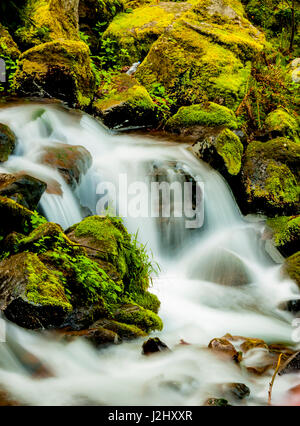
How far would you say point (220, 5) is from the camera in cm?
1305

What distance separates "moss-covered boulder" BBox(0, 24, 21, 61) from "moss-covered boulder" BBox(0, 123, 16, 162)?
3.80 metres

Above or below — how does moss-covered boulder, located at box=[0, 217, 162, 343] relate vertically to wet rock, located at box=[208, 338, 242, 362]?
above

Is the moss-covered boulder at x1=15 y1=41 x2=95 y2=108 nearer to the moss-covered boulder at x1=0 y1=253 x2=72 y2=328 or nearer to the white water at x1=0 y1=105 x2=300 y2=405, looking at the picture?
the white water at x1=0 y1=105 x2=300 y2=405

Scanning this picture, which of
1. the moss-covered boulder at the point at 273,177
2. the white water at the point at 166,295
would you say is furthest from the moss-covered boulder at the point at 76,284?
the moss-covered boulder at the point at 273,177

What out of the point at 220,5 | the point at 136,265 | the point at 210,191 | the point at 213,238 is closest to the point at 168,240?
the point at 213,238

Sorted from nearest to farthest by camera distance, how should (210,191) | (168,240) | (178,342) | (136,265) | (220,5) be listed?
1. (178,342)
2. (136,265)
3. (168,240)
4. (210,191)
5. (220,5)

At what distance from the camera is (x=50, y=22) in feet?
33.2

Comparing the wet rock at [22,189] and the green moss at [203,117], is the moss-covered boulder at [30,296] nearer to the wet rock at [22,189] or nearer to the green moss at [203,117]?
the wet rock at [22,189]

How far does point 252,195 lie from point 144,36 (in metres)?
6.92

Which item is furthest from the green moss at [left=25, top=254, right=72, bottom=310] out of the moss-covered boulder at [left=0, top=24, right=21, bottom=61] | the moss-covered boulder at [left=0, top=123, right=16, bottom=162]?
the moss-covered boulder at [left=0, top=24, right=21, bottom=61]

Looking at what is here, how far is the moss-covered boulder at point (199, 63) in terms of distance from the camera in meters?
10.4

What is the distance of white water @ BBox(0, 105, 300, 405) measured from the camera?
123 inches

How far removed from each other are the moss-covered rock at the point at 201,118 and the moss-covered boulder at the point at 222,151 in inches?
55.7
